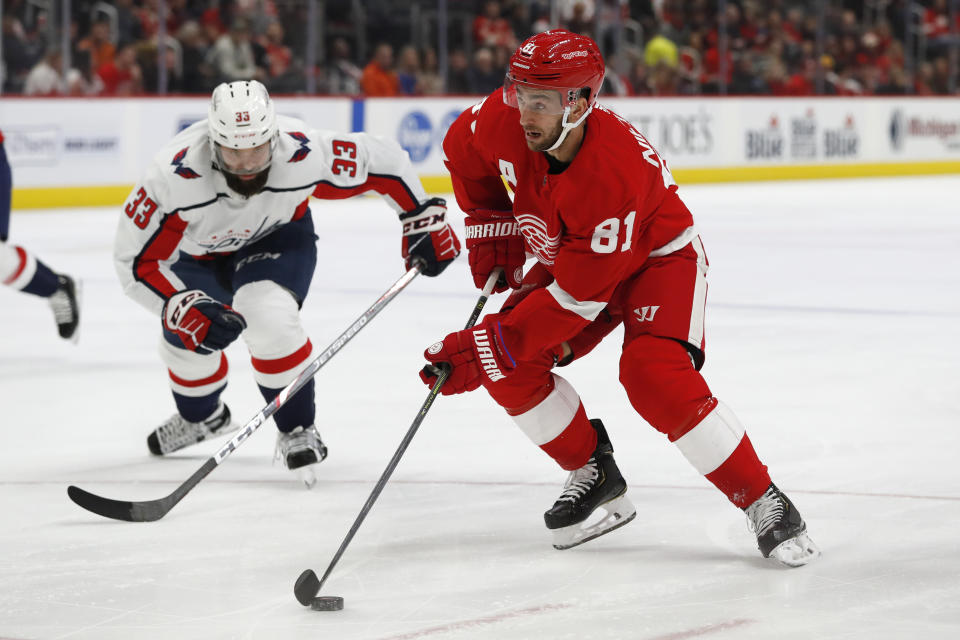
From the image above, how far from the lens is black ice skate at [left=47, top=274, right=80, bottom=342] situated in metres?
5.25

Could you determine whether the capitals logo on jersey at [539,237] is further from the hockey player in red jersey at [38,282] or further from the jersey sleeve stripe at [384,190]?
the hockey player in red jersey at [38,282]

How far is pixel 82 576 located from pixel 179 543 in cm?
27

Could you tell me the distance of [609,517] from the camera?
9.67 ft

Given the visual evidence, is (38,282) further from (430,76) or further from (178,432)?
(430,76)

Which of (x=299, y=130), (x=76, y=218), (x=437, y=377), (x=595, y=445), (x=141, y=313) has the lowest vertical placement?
(x=76, y=218)

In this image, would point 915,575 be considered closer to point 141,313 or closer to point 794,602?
point 794,602

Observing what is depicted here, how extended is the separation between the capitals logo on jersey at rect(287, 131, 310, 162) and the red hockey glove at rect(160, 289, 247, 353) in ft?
1.39

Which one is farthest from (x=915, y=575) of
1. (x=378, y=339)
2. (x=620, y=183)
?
(x=378, y=339)

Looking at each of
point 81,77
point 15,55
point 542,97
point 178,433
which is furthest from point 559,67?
point 81,77

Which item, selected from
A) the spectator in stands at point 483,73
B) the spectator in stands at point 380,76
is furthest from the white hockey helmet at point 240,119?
the spectator in stands at point 483,73

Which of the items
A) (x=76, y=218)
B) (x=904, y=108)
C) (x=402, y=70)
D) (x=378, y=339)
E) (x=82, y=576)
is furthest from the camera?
(x=904, y=108)

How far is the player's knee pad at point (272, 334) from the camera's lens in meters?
3.42

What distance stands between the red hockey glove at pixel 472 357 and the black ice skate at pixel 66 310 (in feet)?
9.42

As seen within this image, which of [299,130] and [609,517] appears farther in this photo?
[299,130]
